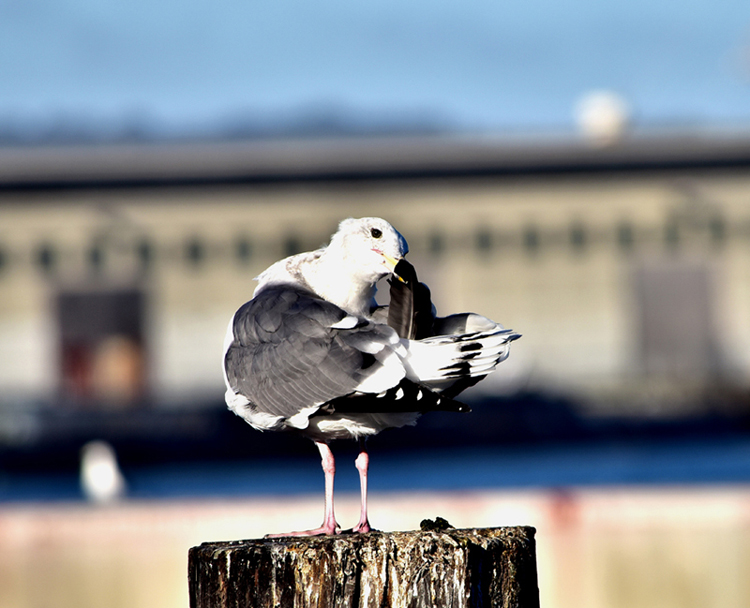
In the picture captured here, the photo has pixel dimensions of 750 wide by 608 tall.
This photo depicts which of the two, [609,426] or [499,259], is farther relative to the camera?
[499,259]

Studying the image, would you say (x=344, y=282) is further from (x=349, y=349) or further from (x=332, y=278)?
(x=349, y=349)

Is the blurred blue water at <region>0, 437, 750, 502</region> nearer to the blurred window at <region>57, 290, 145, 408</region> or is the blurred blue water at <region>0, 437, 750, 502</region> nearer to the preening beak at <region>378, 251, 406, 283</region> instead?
the blurred window at <region>57, 290, 145, 408</region>

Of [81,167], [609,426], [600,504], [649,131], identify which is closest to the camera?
[600,504]

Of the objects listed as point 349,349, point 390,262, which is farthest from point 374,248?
point 349,349

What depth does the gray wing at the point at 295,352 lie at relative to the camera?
10.4ft

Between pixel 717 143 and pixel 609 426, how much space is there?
6558 mm

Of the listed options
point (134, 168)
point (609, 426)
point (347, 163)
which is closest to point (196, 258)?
point (134, 168)

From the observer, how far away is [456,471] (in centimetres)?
1625

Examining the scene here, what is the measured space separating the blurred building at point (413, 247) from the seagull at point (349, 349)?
18.5 metres

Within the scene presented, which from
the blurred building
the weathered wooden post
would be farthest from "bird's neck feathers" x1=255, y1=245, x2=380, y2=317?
the blurred building

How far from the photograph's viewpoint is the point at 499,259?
22.6m

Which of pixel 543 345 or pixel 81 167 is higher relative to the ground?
pixel 81 167

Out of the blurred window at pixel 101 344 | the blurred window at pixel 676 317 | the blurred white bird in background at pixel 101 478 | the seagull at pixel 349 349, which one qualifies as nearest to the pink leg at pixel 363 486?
the seagull at pixel 349 349

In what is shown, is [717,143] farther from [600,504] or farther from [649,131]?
[600,504]
